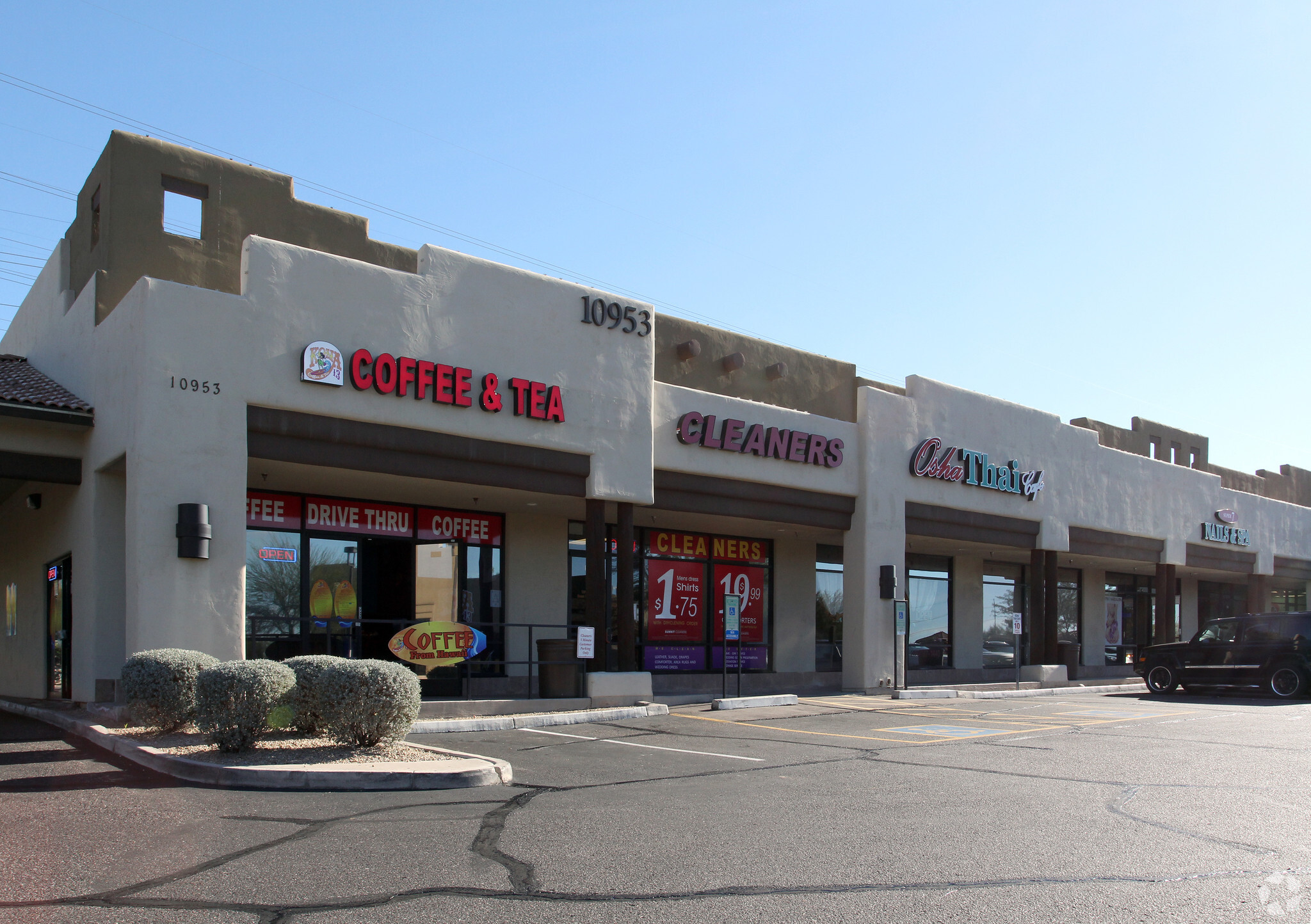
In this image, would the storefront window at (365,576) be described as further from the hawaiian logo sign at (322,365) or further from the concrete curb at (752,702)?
the concrete curb at (752,702)

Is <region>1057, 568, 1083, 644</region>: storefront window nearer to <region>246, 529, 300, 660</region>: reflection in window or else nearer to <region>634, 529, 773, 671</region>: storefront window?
<region>634, 529, 773, 671</region>: storefront window

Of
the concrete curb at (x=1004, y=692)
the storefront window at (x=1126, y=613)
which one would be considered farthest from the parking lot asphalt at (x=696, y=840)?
the storefront window at (x=1126, y=613)

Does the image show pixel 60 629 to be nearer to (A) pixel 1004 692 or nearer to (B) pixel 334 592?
(B) pixel 334 592

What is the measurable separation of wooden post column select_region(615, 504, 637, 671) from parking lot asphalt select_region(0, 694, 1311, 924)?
6222mm

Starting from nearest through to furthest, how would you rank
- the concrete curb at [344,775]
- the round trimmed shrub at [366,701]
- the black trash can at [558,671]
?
1. the concrete curb at [344,775]
2. the round trimmed shrub at [366,701]
3. the black trash can at [558,671]

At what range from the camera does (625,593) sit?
19.6 metres

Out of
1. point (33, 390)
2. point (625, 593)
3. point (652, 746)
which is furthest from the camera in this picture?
point (625, 593)

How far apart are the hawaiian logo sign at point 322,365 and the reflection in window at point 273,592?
4282 millimetres

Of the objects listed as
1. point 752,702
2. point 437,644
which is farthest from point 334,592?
point 752,702

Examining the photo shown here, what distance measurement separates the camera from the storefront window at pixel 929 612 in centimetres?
2972

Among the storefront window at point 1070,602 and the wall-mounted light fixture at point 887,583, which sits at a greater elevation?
the wall-mounted light fixture at point 887,583

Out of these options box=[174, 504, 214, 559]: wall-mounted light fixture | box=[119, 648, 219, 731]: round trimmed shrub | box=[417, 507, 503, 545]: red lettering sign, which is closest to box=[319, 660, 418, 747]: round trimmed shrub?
box=[119, 648, 219, 731]: round trimmed shrub

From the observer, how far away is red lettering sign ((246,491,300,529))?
18.4 meters

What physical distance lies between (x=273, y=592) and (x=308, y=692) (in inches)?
287
